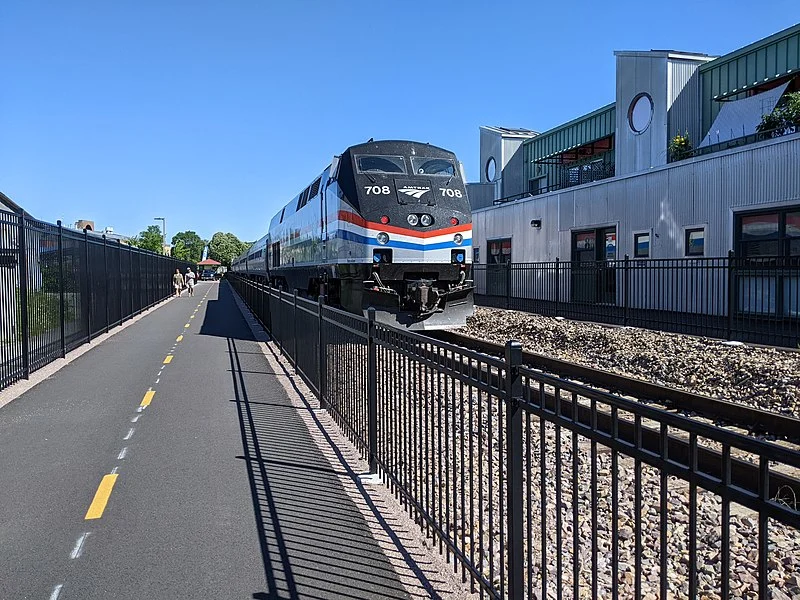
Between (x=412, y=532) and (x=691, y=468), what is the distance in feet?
9.37

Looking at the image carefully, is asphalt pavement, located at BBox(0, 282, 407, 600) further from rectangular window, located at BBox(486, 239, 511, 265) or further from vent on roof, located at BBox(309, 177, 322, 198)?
rectangular window, located at BBox(486, 239, 511, 265)

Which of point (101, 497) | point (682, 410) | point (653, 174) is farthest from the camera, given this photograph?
point (653, 174)

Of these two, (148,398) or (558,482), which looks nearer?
(558,482)

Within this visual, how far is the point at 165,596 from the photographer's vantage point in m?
3.64

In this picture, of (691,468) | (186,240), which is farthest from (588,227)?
(186,240)

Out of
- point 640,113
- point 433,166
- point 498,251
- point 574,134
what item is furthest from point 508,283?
point 574,134

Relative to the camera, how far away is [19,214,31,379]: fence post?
1000cm

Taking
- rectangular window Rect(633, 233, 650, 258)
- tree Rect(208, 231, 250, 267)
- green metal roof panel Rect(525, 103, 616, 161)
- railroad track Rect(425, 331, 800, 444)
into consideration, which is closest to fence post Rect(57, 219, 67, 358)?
railroad track Rect(425, 331, 800, 444)

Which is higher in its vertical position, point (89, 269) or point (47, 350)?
point (89, 269)

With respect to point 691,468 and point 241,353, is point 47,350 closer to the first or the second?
point 241,353

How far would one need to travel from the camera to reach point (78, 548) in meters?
4.23

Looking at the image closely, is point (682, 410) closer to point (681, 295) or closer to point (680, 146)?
point (681, 295)

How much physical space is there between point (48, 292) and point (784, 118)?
1991cm

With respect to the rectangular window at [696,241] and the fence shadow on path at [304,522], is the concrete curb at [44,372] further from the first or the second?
the rectangular window at [696,241]
